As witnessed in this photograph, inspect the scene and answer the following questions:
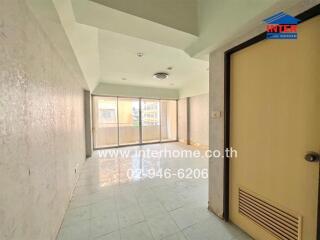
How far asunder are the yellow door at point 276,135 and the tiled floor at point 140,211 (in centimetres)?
43

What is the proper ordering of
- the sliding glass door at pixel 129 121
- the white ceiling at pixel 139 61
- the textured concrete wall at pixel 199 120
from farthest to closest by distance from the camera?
the sliding glass door at pixel 129 121
the textured concrete wall at pixel 199 120
the white ceiling at pixel 139 61

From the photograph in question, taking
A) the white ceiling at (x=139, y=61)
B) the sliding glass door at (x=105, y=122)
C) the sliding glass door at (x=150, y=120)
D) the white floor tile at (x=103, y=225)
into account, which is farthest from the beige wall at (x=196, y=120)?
the white floor tile at (x=103, y=225)

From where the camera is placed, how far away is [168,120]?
7.89 m

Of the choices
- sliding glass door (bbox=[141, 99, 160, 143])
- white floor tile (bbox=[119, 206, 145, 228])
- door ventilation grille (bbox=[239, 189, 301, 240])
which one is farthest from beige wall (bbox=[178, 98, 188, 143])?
door ventilation grille (bbox=[239, 189, 301, 240])

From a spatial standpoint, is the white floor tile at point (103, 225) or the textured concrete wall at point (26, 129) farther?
the white floor tile at point (103, 225)

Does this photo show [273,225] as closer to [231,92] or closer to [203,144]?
[231,92]

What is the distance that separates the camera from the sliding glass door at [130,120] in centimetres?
616

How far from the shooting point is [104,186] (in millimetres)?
2805

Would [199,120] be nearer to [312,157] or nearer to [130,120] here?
[130,120]

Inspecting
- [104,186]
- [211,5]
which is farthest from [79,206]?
[211,5]

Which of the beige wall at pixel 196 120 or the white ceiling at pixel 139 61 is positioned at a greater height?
the white ceiling at pixel 139 61

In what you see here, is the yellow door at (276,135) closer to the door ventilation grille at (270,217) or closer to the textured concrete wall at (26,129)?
the door ventilation grille at (270,217)

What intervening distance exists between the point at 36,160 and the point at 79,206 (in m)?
1.38

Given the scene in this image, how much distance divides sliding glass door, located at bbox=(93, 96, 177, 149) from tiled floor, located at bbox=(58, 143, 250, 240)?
2.99 metres
